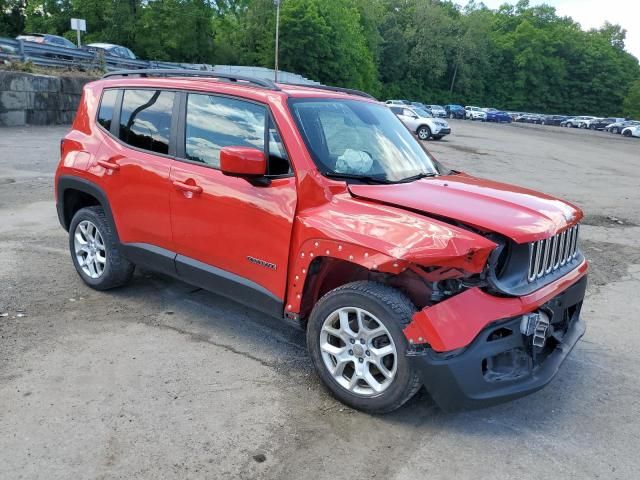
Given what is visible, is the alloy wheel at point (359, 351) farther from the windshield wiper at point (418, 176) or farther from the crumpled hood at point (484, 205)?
the windshield wiper at point (418, 176)

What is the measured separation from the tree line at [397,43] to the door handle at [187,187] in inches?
1974

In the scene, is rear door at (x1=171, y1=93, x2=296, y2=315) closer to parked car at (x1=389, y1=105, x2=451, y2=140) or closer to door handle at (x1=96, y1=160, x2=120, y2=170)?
door handle at (x1=96, y1=160, x2=120, y2=170)

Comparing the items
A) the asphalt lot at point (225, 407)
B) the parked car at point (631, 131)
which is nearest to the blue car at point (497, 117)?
the parked car at point (631, 131)

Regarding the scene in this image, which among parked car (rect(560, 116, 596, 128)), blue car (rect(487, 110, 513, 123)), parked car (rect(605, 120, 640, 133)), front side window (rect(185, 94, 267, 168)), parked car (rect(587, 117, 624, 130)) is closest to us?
front side window (rect(185, 94, 267, 168))

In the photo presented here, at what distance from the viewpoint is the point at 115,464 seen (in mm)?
2705

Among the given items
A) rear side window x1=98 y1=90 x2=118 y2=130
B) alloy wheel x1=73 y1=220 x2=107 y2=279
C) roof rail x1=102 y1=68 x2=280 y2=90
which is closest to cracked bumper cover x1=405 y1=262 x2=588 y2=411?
roof rail x1=102 y1=68 x2=280 y2=90

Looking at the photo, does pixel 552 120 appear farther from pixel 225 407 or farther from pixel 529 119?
pixel 225 407

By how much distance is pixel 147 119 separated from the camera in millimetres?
4398

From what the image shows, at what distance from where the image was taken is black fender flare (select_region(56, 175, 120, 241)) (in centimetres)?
464

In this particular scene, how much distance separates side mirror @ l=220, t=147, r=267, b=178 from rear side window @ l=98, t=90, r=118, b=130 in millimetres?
1810

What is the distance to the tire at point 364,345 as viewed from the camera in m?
2.98

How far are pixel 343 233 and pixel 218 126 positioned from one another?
1.37 m

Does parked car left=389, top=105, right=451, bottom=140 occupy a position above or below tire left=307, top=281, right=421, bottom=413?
above

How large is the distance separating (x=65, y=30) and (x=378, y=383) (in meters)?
55.7
